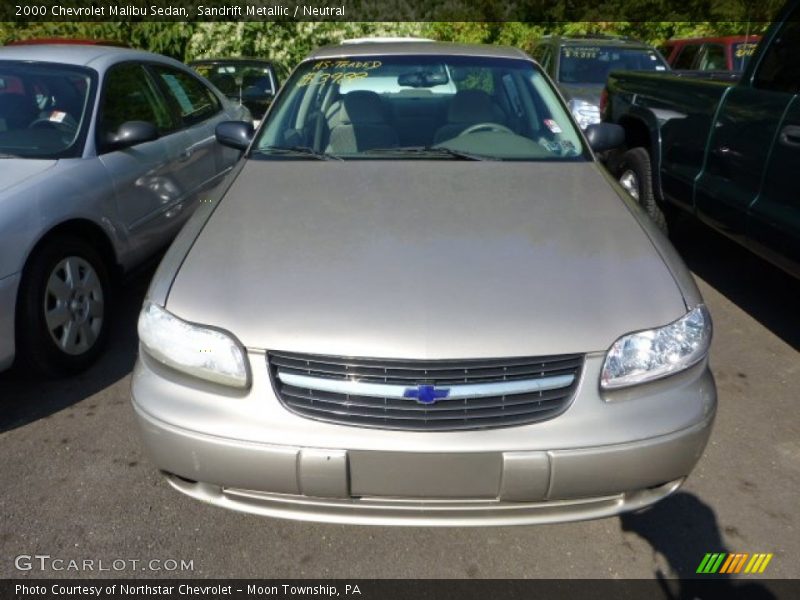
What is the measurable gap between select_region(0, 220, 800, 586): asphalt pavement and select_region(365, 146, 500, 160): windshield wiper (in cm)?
167

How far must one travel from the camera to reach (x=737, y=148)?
3908 millimetres

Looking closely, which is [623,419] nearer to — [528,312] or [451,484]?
[528,312]

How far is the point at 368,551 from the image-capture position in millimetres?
2418

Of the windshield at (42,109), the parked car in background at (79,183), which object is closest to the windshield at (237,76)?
the parked car in background at (79,183)

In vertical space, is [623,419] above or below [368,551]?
above

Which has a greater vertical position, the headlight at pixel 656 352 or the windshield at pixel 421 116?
the windshield at pixel 421 116

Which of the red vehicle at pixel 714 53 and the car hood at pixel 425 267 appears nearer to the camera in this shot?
the car hood at pixel 425 267

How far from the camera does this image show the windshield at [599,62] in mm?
9492

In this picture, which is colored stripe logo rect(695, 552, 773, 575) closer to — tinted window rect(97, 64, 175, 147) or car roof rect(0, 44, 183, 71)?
tinted window rect(97, 64, 175, 147)

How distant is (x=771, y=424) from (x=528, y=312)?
5.87 feet

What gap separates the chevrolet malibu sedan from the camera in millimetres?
1968

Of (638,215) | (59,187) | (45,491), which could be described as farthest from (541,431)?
(59,187)

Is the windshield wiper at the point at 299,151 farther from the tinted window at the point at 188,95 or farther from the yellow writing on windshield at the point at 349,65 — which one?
the tinted window at the point at 188,95

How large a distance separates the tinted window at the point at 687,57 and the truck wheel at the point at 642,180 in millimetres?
5770
